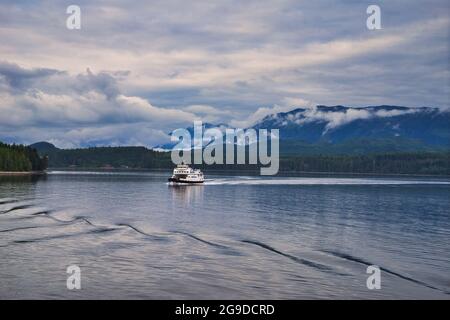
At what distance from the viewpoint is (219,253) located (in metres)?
53.3

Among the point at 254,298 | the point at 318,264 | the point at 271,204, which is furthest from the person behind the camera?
the point at 271,204

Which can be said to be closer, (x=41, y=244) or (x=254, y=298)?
(x=254, y=298)

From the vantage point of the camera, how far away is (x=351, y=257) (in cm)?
5184

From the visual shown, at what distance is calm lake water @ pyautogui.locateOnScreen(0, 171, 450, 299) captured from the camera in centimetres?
3897

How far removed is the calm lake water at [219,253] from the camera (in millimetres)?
38969

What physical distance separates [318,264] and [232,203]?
66.4 meters

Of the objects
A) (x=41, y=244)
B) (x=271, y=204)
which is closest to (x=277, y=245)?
(x=41, y=244)
